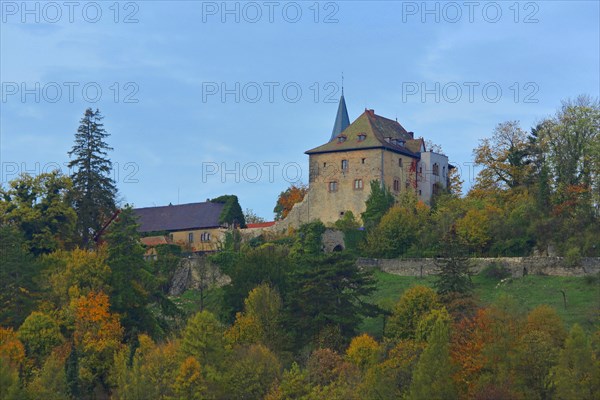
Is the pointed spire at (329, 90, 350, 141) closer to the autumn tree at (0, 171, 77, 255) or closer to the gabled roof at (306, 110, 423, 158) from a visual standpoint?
the gabled roof at (306, 110, 423, 158)

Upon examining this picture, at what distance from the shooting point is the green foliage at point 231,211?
9650 centimetres

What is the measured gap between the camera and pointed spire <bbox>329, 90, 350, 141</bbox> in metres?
108

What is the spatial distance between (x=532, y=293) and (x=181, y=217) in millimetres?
33604

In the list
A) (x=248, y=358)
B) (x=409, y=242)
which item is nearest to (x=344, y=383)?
(x=248, y=358)

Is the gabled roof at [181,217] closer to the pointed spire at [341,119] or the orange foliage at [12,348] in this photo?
the pointed spire at [341,119]

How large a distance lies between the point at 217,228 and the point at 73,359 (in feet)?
102

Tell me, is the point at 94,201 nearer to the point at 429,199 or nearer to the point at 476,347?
the point at 429,199

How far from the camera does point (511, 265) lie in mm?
76125

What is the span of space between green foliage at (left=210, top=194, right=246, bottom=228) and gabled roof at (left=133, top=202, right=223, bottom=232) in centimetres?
35

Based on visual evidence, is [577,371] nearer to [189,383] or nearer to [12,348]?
[189,383]

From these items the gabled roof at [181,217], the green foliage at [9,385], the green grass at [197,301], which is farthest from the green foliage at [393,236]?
the green foliage at [9,385]

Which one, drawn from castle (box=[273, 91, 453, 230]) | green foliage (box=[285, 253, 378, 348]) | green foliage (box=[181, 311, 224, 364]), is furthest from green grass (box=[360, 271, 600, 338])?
castle (box=[273, 91, 453, 230])

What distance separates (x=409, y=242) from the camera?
83000mm

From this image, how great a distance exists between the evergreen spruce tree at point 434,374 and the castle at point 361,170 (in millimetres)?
32715
